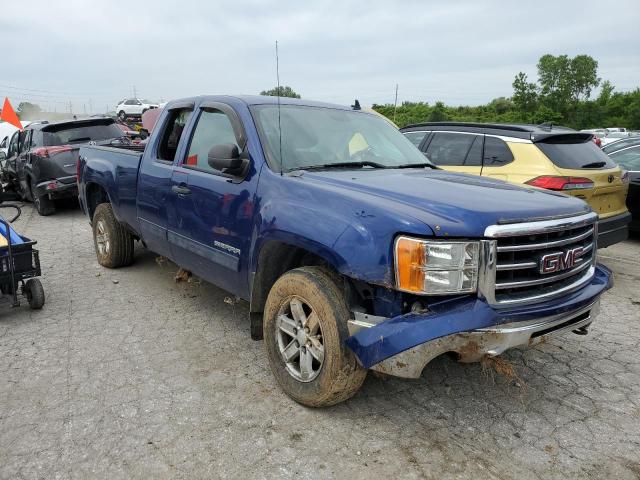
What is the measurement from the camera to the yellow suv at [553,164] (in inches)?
211

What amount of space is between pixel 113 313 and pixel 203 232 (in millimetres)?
1492

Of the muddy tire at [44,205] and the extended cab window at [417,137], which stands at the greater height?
the extended cab window at [417,137]

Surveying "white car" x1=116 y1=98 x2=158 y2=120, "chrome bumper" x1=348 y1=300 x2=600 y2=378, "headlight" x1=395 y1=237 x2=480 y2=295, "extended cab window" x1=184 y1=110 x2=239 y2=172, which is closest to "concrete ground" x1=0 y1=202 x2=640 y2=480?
"chrome bumper" x1=348 y1=300 x2=600 y2=378

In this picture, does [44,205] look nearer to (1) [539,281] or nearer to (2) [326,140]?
(2) [326,140]

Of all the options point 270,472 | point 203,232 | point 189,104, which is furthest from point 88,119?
point 270,472

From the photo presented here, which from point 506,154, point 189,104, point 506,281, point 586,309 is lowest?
point 586,309

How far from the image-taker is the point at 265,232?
3127mm

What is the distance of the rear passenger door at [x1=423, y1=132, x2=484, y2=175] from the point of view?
605 cm

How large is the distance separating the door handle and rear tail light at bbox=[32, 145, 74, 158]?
691 cm

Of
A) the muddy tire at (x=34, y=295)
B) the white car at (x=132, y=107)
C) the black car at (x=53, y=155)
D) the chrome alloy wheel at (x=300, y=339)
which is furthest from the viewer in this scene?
the white car at (x=132, y=107)

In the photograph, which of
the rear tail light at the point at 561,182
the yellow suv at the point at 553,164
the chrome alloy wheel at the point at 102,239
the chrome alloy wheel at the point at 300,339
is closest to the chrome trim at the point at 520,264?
the chrome alloy wheel at the point at 300,339

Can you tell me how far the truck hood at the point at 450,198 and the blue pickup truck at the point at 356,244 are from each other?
0.04ft

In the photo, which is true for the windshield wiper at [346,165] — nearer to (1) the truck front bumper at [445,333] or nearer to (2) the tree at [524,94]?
(1) the truck front bumper at [445,333]

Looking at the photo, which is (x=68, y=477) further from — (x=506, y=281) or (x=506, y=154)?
(x=506, y=154)
